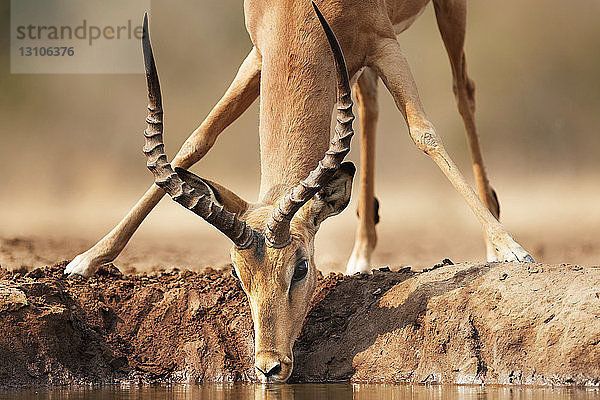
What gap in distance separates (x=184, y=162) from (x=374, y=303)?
9.11ft

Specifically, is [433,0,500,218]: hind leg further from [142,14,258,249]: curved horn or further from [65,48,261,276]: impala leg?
[142,14,258,249]: curved horn

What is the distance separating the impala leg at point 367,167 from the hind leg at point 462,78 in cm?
107

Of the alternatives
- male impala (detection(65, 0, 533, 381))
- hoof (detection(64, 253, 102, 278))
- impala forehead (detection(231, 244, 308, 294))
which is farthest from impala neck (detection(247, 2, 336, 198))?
hoof (detection(64, 253, 102, 278))

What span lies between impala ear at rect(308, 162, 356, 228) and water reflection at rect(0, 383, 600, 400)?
1.49m

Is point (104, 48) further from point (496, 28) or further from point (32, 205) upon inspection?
point (496, 28)

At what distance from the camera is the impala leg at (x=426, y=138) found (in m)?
9.80

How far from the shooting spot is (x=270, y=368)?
8062mm

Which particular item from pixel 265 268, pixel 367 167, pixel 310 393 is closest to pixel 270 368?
pixel 310 393

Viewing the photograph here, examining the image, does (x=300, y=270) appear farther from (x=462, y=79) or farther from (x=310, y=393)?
(x=462, y=79)

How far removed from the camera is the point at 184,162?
437 inches

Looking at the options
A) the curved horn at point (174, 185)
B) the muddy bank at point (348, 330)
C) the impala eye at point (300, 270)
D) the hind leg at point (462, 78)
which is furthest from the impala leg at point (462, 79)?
the curved horn at point (174, 185)

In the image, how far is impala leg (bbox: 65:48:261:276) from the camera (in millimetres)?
11000

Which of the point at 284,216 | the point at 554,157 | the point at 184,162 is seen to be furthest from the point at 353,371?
the point at 554,157

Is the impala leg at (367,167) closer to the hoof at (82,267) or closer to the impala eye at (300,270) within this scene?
the hoof at (82,267)
